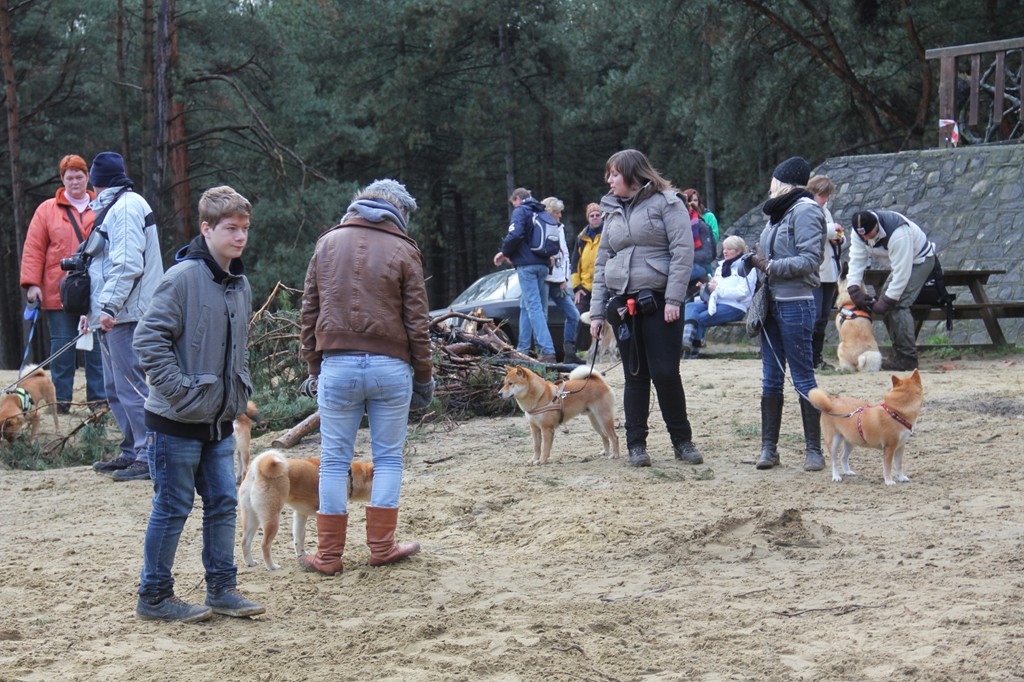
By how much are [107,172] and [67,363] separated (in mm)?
3699

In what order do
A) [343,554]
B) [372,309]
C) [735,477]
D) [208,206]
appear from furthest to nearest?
[735,477] → [343,554] → [372,309] → [208,206]

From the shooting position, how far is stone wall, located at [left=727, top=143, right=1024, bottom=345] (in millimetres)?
15359

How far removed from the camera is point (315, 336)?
5523 millimetres

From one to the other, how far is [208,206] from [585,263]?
10.3m

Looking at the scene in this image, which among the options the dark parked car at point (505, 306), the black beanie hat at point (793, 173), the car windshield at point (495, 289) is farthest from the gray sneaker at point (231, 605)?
the car windshield at point (495, 289)

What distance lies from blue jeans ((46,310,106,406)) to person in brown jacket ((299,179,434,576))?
483 centimetres

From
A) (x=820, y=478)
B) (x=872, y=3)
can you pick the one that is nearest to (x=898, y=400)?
(x=820, y=478)

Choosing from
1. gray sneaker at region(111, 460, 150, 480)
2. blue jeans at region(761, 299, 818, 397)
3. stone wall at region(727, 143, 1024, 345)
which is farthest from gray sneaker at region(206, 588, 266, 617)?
stone wall at region(727, 143, 1024, 345)

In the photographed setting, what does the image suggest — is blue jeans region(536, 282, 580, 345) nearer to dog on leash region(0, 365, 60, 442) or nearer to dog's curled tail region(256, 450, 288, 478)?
dog on leash region(0, 365, 60, 442)

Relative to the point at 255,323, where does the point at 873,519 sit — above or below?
below

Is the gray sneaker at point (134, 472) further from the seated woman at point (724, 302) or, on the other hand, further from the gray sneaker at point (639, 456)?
the seated woman at point (724, 302)

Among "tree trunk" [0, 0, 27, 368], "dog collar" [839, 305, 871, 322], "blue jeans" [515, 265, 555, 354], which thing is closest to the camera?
"dog collar" [839, 305, 871, 322]

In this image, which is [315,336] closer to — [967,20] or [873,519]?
[873,519]

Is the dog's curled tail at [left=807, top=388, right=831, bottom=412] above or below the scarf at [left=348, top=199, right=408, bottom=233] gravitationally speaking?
below
